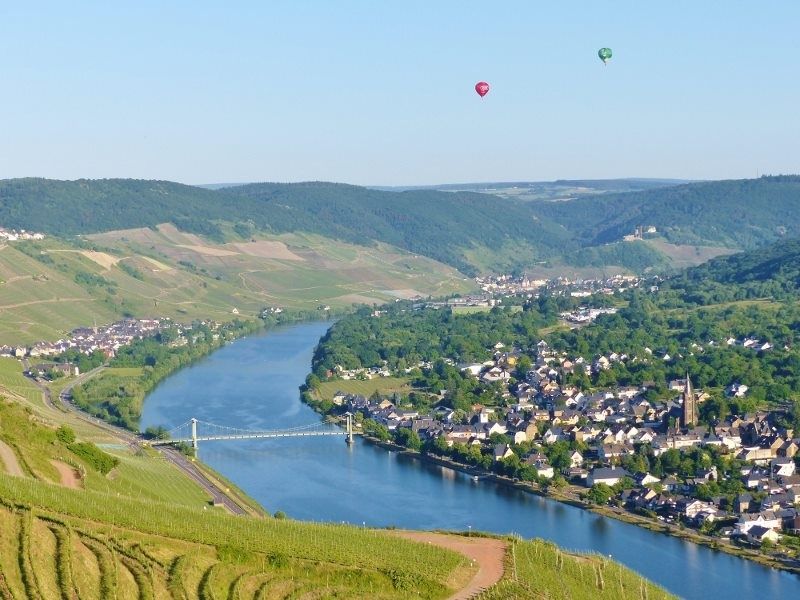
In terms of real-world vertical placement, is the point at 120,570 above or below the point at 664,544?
above

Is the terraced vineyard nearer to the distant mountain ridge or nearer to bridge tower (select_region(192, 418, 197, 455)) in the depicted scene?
bridge tower (select_region(192, 418, 197, 455))

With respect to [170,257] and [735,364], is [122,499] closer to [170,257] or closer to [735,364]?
[735,364]

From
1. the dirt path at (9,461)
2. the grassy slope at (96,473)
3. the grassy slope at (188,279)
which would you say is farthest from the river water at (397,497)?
the grassy slope at (188,279)

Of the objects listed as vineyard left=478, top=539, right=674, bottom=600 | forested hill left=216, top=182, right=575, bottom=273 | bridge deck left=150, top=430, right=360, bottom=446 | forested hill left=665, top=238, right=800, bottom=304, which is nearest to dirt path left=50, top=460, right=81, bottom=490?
vineyard left=478, top=539, right=674, bottom=600

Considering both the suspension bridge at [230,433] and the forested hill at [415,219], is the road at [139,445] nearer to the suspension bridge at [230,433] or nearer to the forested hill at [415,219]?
the suspension bridge at [230,433]

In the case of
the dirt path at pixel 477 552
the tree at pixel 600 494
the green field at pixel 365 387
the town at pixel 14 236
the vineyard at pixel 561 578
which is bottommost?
the green field at pixel 365 387

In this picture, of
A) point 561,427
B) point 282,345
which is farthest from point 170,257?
point 561,427
